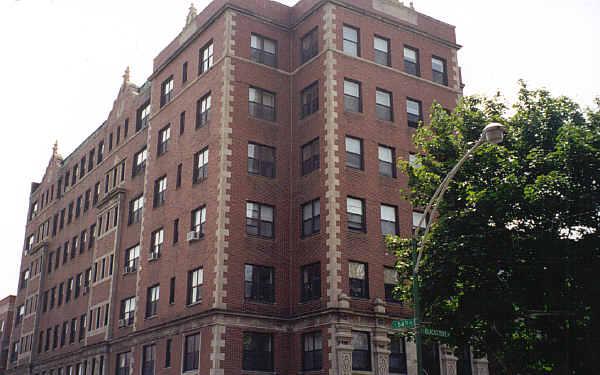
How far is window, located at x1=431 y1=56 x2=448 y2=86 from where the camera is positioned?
4404cm

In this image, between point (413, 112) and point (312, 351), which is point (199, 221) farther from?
point (413, 112)

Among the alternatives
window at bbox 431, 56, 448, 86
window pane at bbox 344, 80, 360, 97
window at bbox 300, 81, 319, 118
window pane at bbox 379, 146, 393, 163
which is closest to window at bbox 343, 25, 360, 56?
window pane at bbox 344, 80, 360, 97

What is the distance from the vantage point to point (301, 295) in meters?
36.5

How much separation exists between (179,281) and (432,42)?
71.7 ft

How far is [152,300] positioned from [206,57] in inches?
601

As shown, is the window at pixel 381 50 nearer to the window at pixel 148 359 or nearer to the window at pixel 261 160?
the window at pixel 261 160

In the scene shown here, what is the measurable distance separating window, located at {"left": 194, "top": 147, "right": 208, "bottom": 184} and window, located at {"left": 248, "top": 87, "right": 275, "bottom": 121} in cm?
357

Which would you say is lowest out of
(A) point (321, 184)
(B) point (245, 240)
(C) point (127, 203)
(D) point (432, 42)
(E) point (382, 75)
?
(B) point (245, 240)

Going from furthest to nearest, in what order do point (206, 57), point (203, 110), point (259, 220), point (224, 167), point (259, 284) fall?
point (206, 57), point (203, 110), point (259, 220), point (224, 167), point (259, 284)

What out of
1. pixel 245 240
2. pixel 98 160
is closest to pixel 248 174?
pixel 245 240

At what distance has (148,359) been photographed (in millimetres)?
40750

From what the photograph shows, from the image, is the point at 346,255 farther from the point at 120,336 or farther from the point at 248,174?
the point at 120,336

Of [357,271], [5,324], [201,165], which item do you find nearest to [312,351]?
[357,271]

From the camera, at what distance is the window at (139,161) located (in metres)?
49.0
